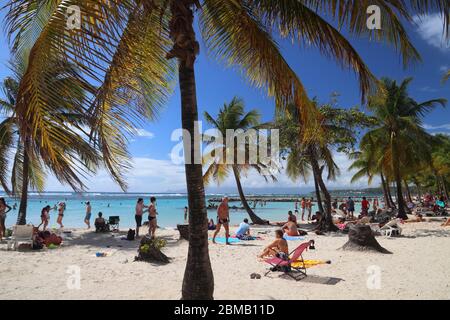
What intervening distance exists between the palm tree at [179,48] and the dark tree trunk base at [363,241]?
6.16m

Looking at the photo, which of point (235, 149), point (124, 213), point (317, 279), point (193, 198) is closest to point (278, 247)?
point (317, 279)

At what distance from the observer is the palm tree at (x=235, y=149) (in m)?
20.5

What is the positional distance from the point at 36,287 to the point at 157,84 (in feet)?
14.5

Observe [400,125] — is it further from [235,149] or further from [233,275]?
[233,275]

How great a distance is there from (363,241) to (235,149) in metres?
12.2

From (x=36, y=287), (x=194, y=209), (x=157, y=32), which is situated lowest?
(x=36, y=287)

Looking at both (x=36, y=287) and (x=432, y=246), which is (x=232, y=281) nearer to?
(x=36, y=287)

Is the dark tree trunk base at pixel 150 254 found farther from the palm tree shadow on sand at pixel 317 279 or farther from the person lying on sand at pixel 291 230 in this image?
the person lying on sand at pixel 291 230

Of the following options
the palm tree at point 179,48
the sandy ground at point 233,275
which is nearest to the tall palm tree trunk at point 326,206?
the sandy ground at point 233,275

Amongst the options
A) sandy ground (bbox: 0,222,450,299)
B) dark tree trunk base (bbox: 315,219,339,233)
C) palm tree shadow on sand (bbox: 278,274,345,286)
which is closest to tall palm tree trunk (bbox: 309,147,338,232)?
dark tree trunk base (bbox: 315,219,339,233)

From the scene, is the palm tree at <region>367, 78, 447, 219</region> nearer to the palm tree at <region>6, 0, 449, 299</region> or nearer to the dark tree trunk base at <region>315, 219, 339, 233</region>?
the dark tree trunk base at <region>315, 219, 339, 233</region>

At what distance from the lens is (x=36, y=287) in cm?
623
